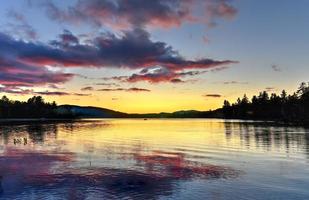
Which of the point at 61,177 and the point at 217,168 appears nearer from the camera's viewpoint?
the point at 61,177

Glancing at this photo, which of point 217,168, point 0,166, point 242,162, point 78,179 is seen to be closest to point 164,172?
point 217,168

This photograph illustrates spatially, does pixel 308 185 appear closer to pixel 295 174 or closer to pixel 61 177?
pixel 295 174

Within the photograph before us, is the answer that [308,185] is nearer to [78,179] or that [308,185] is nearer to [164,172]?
[164,172]

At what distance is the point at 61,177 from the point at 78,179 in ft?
6.94

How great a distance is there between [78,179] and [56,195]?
5931 millimetres

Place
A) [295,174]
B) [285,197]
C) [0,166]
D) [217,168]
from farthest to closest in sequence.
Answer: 1. [0,166]
2. [217,168]
3. [295,174]
4. [285,197]

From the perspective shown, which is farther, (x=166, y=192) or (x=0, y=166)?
(x=0, y=166)

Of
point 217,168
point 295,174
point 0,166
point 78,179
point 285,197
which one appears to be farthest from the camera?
point 0,166

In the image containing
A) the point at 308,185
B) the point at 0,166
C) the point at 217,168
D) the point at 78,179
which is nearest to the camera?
the point at 308,185

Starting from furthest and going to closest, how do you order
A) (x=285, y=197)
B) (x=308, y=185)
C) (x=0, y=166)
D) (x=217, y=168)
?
1. (x=0, y=166)
2. (x=217, y=168)
3. (x=308, y=185)
4. (x=285, y=197)

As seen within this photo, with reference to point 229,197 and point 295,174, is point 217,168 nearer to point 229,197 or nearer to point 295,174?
point 295,174

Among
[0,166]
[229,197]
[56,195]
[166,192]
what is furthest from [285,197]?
[0,166]

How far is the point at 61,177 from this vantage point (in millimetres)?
31906

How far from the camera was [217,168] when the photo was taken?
37.0 m
